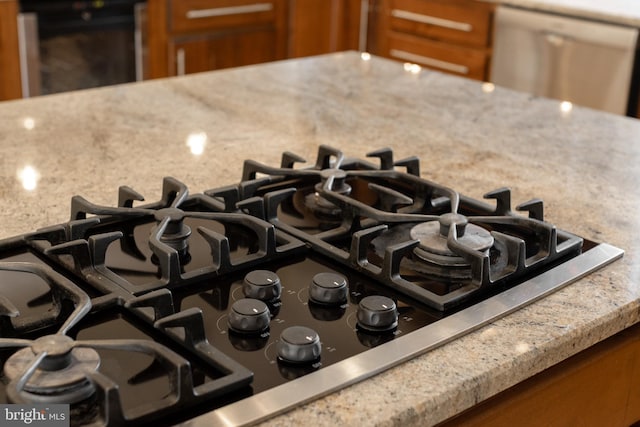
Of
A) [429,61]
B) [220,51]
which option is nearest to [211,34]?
[220,51]

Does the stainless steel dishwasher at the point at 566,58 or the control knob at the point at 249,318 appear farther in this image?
the stainless steel dishwasher at the point at 566,58

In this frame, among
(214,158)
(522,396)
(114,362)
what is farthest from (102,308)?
(214,158)

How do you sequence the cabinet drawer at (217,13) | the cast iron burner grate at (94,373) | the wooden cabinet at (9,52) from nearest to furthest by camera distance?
the cast iron burner grate at (94,373) → the wooden cabinet at (9,52) → the cabinet drawer at (217,13)

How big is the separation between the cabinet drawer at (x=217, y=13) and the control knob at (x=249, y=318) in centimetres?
291

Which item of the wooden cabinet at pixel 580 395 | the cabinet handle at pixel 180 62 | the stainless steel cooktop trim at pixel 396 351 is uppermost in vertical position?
the stainless steel cooktop trim at pixel 396 351

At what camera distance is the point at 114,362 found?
2.59 feet

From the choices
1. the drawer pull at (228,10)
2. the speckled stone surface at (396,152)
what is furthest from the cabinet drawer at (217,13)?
the speckled stone surface at (396,152)

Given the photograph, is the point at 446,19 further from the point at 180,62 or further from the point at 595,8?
the point at 180,62

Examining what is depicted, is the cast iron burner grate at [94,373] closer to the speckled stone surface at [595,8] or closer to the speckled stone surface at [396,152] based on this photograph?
the speckled stone surface at [396,152]

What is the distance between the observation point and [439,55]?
3559 mm

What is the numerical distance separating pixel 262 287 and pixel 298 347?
4.9 inches

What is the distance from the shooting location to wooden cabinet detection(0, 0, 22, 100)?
124 inches

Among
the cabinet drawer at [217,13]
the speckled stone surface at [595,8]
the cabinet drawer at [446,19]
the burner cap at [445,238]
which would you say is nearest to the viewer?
the burner cap at [445,238]

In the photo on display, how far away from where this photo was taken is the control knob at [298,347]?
81 centimetres
